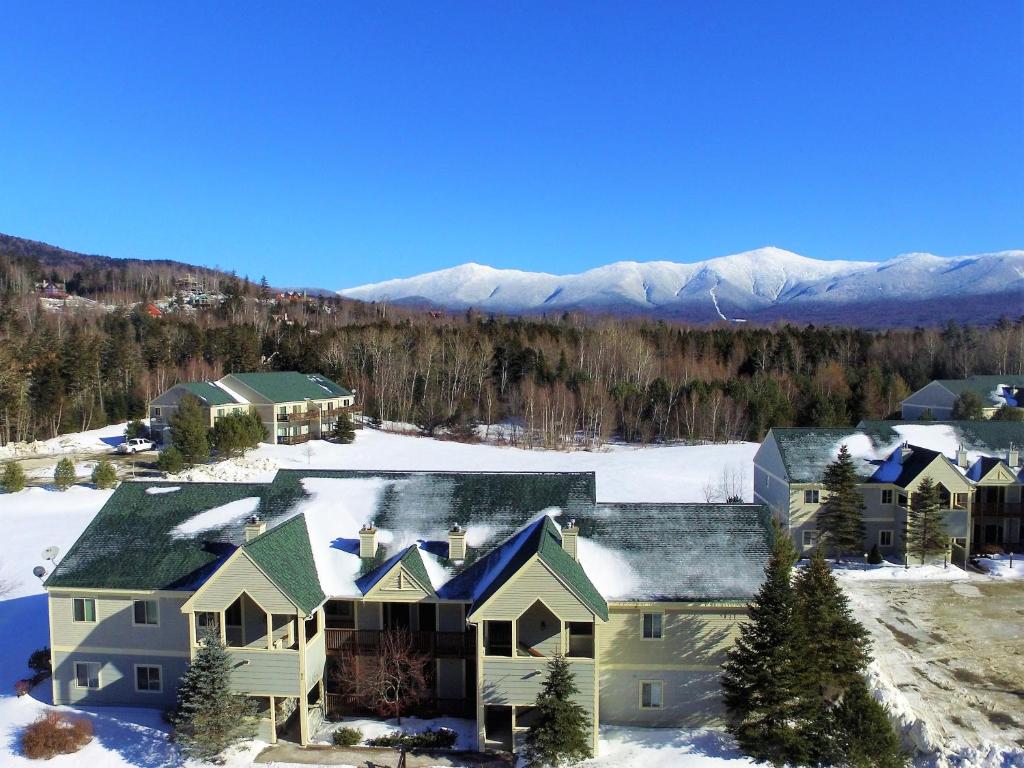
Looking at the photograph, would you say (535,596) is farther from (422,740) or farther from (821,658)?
(821,658)

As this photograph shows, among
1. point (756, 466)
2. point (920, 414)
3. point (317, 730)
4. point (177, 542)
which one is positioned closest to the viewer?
point (317, 730)

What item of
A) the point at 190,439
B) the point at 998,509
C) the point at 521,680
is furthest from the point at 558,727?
the point at 190,439

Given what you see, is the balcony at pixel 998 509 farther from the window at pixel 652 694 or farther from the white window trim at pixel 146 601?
the white window trim at pixel 146 601

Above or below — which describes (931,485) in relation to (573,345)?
below

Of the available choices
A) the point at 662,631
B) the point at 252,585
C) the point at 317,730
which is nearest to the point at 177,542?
the point at 252,585

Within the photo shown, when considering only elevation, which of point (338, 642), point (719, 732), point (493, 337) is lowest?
point (719, 732)

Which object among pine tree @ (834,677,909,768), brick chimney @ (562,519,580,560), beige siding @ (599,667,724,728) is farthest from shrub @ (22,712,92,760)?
pine tree @ (834,677,909,768)

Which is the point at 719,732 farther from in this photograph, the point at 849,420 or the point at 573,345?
the point at 573,345
